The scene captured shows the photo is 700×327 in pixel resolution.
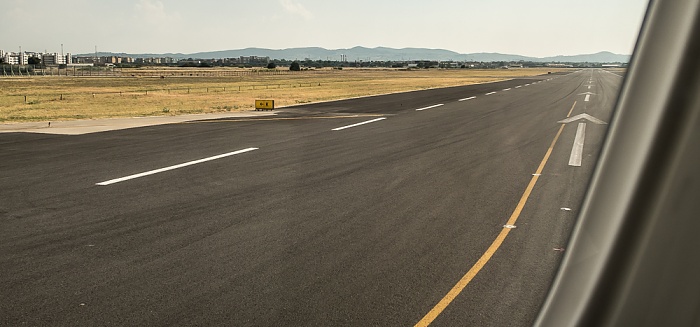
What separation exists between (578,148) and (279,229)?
1011cm

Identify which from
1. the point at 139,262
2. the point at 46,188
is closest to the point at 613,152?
the point at 139,262

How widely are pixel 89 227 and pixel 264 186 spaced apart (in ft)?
11.0

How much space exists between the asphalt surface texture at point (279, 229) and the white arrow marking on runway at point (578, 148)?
18 centimetres

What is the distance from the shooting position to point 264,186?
10.6 m

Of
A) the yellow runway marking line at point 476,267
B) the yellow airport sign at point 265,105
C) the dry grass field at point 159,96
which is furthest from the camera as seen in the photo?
the dry grass field at point 159,96

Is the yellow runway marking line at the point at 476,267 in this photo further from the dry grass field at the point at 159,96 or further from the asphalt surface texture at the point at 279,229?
the dry grass field at the point at 159,96

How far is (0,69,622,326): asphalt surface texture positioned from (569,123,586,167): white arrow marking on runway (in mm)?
185

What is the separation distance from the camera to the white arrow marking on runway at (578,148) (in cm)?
1334

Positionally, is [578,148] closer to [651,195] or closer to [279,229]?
[279,229]

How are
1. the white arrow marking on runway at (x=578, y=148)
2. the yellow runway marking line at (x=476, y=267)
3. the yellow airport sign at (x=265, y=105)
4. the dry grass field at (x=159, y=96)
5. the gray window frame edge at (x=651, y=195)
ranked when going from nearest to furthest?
1. the gray window frame edge at (x=651, y=195)
2. the yellow runway marking line at (x=476, y=267)
3. the white arrow marking on runway at (x=578, y=148)
4. the yellow airport sign at (x=265, y=105)
5. the dry grass field at (x=159, y=96)

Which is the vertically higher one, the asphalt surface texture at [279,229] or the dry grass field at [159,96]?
the asphalt surface texture at [279,229]

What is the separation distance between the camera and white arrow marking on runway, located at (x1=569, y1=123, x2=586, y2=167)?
13.3 meters

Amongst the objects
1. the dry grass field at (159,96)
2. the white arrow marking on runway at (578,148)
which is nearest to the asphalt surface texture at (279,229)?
the white arrow marking on runway at (578,148)

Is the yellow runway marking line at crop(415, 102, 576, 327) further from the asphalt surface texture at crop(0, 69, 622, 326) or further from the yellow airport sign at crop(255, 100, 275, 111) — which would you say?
the yellow airport sign at crop(255, 100, 275, 111)
